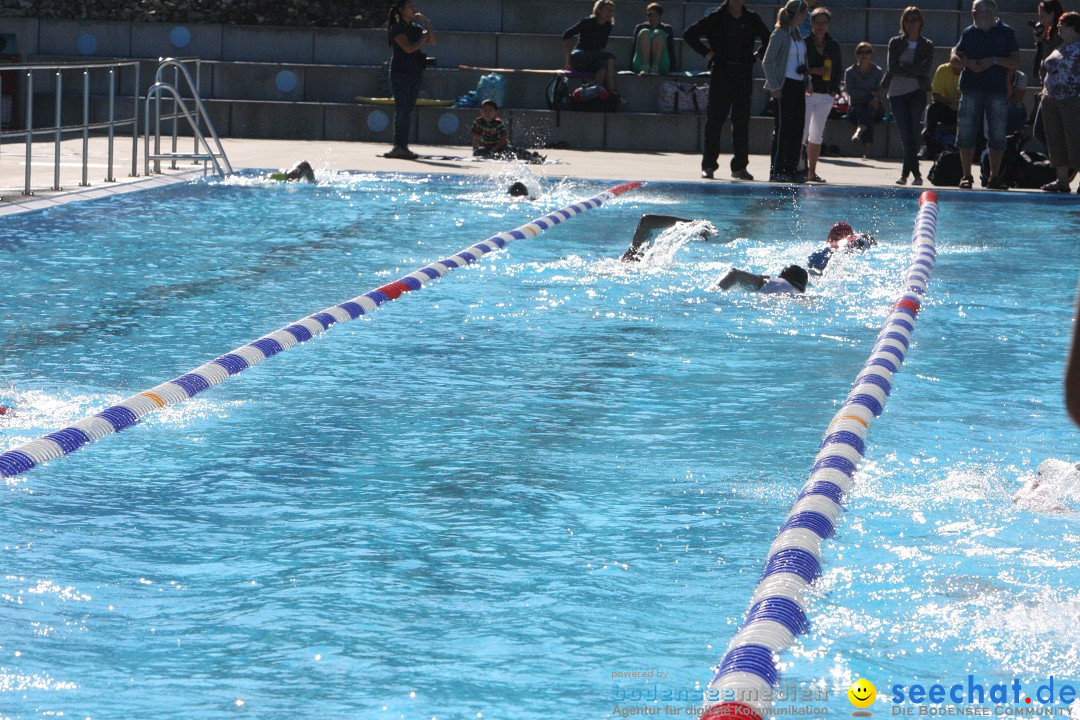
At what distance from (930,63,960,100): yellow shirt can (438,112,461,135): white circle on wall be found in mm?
5838

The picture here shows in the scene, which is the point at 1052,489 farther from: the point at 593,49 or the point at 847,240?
the point at 593,49

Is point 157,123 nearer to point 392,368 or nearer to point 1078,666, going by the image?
point 392,368

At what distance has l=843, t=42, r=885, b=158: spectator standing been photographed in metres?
15.9

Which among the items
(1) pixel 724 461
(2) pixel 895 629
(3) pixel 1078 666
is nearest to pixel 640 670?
(2) pixel 895 629

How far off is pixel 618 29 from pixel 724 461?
1547 cm

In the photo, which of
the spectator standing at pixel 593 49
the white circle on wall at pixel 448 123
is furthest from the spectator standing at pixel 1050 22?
the white circle on wall at pixel 448 123

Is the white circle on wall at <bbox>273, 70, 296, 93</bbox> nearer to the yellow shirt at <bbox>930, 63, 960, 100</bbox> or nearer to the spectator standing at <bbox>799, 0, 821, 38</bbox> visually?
the spectator standing at <bbox>799, 0, 821, 38</bbox>

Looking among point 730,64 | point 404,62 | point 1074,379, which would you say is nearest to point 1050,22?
point 730,64

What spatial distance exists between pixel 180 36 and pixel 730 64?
8.58m

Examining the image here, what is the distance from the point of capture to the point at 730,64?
1389 centimetres

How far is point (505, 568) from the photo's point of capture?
3.75 metres

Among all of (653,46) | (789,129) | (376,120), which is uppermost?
(653,46)

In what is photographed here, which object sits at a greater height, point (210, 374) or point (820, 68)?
point (820, 68)

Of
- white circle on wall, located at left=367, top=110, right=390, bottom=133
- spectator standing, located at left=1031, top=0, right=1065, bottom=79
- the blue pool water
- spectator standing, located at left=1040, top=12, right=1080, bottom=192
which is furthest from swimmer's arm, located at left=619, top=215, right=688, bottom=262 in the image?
white circle on wall, located at left=367, top=110, right=390, bottom=133
